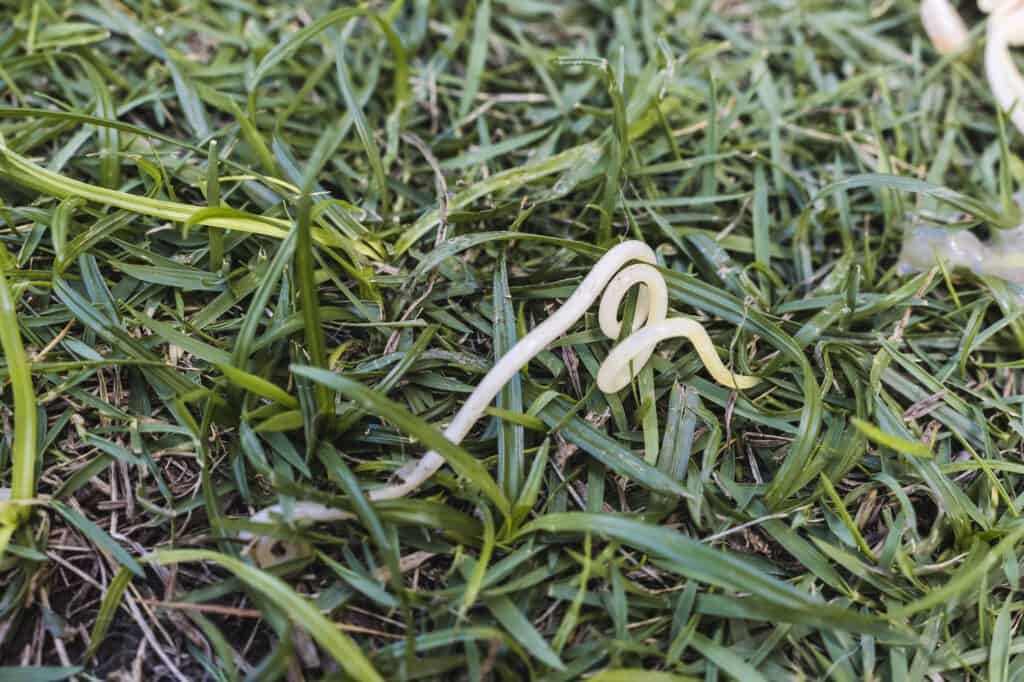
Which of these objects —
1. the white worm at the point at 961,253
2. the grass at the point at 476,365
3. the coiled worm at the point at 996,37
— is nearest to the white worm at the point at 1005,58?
the coiled worm at the point at 996,37

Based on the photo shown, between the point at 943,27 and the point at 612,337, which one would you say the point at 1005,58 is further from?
the point at 612,337

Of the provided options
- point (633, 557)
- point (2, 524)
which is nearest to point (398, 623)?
point (633, 557)

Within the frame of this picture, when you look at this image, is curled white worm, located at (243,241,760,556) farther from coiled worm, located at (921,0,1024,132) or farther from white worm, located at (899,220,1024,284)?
coiled worm, located at (921,0,1024,132)

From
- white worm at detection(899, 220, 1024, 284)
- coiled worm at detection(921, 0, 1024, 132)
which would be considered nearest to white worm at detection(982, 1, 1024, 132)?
coiled worm at detection(921, 0, 1024, 132)

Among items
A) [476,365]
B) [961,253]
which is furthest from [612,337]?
[961,253]

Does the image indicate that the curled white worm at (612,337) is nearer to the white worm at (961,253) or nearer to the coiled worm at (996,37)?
the white worm at (961,253)

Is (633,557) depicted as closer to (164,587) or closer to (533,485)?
(533,485)
